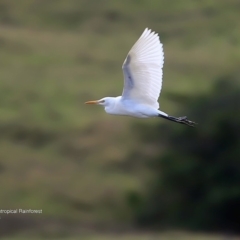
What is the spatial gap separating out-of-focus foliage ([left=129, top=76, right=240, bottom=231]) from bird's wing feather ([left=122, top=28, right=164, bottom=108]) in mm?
10097

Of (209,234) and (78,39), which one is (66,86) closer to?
(78,39)

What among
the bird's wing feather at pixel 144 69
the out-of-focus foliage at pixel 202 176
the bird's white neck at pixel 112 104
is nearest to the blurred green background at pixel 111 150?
the out-of-focus foliage at pixel 202 176

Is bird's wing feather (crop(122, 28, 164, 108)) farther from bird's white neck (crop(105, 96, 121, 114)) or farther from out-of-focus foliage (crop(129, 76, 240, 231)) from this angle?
out-of-focus foliage (crop(129, 76, 240, 231))

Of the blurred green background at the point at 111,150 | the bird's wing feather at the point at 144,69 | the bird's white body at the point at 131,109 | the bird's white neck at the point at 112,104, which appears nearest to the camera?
the bird's wing feather at the point at 144,69

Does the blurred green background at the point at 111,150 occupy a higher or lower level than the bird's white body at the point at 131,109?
higher

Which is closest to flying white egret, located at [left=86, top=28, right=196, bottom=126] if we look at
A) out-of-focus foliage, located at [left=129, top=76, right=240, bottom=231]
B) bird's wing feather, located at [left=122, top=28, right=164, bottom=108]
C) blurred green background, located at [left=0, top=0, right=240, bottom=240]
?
bird's wing feather, located at [left=122, top=28, right=164, bottom=108]

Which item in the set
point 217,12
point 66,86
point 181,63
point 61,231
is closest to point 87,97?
point 66,86

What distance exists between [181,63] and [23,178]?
9894mm

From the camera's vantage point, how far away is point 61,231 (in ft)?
69.4

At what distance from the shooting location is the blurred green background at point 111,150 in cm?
2158

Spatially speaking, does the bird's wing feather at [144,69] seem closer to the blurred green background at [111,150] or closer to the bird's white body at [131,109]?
the bird's white body at [131,109]

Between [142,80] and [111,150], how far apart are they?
504 inches

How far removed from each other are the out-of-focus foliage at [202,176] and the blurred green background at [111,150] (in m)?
0.03

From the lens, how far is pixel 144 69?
37.0 ft
